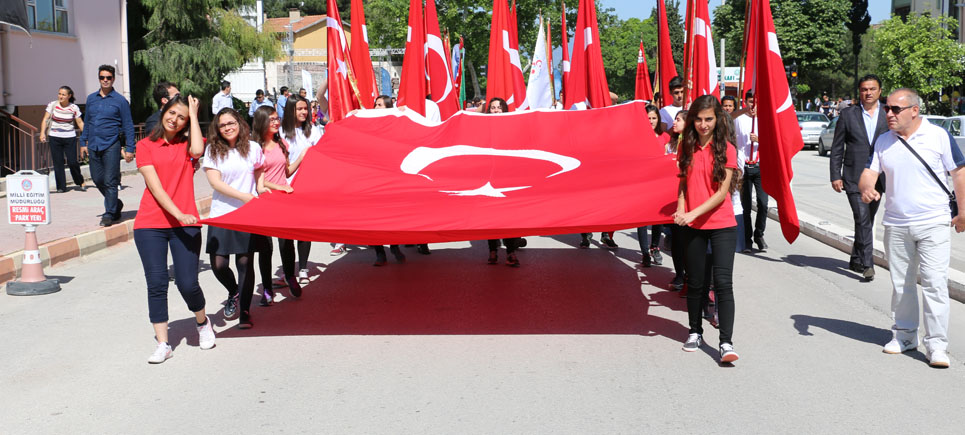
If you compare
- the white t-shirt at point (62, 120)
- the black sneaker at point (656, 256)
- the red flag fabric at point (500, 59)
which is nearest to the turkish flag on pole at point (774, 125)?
the black sneaker at point (656, 256)

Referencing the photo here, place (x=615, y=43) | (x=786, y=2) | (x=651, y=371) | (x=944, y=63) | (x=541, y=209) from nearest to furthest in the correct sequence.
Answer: (x=651, y=371) < (x=541, y=209) < (x=944, y=63) < (x=786, y=2) < (x=615, y=43)

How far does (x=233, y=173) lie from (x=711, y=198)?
3472 mm

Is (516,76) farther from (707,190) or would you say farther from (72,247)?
(707,190)

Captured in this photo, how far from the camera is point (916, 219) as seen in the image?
6.02 metres

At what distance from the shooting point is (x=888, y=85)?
38562 millimetres

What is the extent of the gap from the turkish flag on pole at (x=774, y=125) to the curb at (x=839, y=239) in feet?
7.54

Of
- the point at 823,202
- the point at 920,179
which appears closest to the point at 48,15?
the point at 823,202

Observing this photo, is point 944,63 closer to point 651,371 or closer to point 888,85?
point 888,85

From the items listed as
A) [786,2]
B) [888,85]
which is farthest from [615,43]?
[888,85]

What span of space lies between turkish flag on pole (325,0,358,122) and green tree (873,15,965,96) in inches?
1214

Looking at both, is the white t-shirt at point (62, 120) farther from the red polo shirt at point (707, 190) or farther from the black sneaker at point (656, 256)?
the red polo shirt at point (707, 190)

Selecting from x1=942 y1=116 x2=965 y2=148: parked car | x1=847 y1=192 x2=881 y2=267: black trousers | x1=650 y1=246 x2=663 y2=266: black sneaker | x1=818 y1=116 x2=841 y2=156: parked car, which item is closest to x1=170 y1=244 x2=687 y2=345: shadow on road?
x1=650 y1=246 x2=663 y2=266: black sneaker

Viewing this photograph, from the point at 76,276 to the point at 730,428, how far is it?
748 cm

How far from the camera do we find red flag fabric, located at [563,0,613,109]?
12.3 metres
